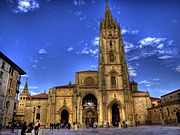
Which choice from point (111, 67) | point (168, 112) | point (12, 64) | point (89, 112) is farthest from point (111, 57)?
point (12, 64)

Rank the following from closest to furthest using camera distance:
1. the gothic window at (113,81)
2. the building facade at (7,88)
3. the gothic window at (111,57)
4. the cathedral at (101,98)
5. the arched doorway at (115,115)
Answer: the building facade at (7,88) → the cathedral at (101,98) → the gothic window at (113,81) → the arched doorway at (115,115) → the gothic window at (111,57)

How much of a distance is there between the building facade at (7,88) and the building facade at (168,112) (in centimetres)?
3431

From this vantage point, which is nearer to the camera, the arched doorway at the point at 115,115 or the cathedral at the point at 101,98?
the cathedral at the point at 101,98

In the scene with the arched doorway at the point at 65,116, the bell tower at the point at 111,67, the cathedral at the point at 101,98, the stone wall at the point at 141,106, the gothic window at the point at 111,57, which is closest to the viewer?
the cathedral at the point at 101,98

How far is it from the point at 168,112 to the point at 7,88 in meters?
36.0

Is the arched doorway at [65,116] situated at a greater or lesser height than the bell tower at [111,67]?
lesser

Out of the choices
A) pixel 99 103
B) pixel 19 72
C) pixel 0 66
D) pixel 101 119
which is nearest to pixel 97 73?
pixel 99 103

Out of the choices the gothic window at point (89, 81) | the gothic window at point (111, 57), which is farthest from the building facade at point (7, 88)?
the gothic window at point (111, 57)

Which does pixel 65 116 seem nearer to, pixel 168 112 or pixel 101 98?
pixel 101 98

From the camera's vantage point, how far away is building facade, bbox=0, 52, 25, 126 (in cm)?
3253

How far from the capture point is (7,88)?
114 feet

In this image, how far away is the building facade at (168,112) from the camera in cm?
3547

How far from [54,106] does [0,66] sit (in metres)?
16.4

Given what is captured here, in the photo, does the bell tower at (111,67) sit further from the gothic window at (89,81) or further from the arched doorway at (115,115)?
the arched doorway at (115,115)
